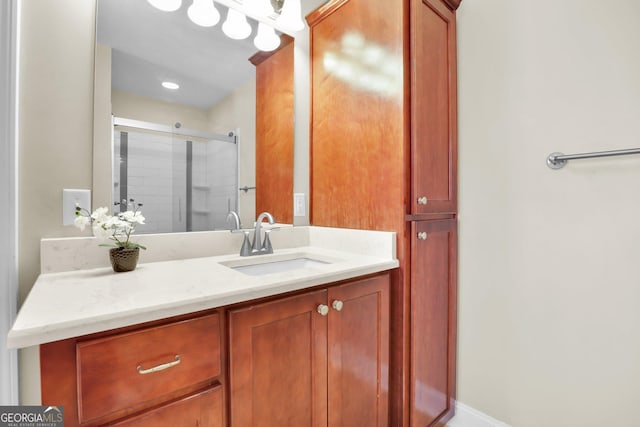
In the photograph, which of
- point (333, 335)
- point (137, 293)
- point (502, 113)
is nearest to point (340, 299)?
point (333, 335)

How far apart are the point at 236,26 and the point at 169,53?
1.24 feet

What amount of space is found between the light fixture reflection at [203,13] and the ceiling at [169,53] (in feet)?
0.06

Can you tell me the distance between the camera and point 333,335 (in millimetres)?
1008

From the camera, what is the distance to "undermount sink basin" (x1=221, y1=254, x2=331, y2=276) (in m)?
1.26

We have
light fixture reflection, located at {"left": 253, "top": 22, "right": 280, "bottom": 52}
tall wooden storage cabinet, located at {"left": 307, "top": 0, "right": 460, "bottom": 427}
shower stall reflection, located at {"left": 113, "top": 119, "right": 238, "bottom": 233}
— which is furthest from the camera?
light fixture reflection, located at {"left": 253, "top": 22, "right": 280, "bottom": 52}

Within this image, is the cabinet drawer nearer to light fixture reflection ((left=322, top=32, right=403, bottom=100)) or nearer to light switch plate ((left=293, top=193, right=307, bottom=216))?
light switch plate ((left=293, top=193, right=307, bottom=216))

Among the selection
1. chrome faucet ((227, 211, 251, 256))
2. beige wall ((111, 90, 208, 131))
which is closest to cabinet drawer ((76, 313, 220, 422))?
chrome faucet ((227, 211, 251, 256))

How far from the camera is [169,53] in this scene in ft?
4.04

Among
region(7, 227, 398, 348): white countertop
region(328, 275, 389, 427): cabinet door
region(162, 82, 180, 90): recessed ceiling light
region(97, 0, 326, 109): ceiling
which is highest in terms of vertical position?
region(97, 0, 326, 109): ceiling

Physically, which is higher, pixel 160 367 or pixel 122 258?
pixel 122 258

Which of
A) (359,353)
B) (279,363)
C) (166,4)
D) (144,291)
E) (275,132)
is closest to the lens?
(144,291)

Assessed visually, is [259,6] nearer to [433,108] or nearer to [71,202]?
[433,108]

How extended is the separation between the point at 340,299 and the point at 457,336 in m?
0.92

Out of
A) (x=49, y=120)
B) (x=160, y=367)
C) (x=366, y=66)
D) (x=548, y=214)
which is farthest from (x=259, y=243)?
(x=548, y=214)
